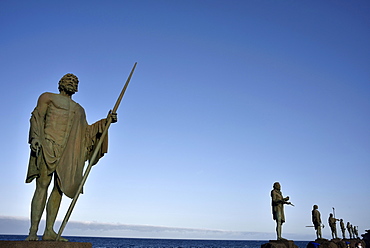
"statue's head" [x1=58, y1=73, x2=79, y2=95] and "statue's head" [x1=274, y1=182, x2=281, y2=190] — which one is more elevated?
"statue's head" [x1=58, y1=73, x2=79, y2=95]

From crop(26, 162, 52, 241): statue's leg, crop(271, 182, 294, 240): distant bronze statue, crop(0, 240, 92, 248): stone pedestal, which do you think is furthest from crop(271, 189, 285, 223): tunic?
crop(0, 240, 92, 248): stone pedestal

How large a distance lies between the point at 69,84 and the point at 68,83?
22 mm

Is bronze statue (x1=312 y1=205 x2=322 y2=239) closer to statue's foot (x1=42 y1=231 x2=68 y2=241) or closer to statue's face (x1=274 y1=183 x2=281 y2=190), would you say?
statue's face (x1=274 y1=183 x2=281 y2=190)

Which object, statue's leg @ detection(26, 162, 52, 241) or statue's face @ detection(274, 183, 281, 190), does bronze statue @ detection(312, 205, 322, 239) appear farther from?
statue's leg @ detection(26, 162, 52, 241)

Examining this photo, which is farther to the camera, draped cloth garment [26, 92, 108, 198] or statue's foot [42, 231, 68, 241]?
draped cloth garment [26, 92, 108, 198]

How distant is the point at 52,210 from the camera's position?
5426mm

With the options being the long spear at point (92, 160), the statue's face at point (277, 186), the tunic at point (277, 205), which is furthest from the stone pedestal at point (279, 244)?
the long spear at point (92, 160)

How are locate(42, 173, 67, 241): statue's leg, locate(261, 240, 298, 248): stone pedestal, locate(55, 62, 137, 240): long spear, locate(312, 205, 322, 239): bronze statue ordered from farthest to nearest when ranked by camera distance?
locate(312, 205, 322, 239): bronze statue → locate(261, 240, 298, 248): stone pedestal → locate(42, 173, 67, 241): statue's leg → locate(55, 62, 137, 240): long spear

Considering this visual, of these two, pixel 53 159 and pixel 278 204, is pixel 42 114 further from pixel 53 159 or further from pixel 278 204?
pixel 278 204

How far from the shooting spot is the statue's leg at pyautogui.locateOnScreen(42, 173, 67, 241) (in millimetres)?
5303

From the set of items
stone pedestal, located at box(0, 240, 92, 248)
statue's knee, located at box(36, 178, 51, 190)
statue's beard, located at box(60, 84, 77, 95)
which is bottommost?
stone pedestal, located at box(0, 240, 92, 248)

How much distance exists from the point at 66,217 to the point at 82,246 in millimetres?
474

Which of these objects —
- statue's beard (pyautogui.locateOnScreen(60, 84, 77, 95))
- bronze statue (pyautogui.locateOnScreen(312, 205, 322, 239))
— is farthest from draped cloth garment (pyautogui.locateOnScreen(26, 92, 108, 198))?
bronze statue (pyautogui.locateOnScreen(312, 205, 322, 239))

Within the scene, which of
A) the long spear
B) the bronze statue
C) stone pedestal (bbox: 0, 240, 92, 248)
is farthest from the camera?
the bronze statue
